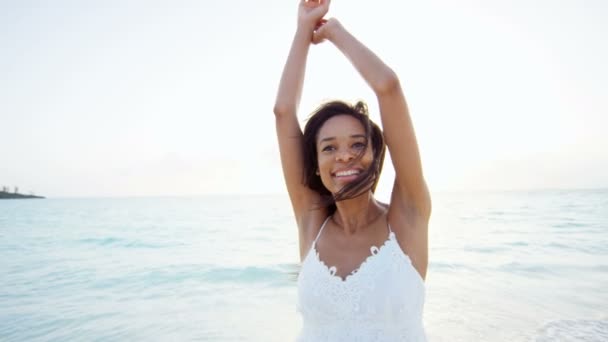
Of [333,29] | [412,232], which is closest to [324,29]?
[333,29]

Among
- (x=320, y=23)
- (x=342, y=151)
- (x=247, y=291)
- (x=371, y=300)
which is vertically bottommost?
(x=247, y=291)

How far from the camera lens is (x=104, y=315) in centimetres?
758

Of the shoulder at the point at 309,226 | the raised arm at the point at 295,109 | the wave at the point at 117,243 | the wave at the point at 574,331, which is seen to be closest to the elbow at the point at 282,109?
the raised arm at the point at 295,109

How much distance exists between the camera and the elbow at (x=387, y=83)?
2.07m

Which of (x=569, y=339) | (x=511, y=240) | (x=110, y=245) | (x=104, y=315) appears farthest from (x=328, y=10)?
(x=110, y=245)

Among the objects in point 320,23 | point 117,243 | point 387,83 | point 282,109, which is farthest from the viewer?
point 117,243

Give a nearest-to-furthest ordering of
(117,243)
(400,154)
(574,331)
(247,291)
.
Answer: (400,154) < (574,331) < (247,291) < (117,243)

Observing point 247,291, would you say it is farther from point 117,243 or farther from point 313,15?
point 117,243

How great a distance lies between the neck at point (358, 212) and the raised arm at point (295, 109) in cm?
27

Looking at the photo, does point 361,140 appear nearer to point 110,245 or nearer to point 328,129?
point 328,129

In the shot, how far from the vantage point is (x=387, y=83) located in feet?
6.79

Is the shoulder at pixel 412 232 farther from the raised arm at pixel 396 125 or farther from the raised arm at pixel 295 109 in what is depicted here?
the raised arm at pixel 295 109

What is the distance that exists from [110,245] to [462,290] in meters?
13.7

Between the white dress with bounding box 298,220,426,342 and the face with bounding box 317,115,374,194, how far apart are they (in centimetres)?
35
